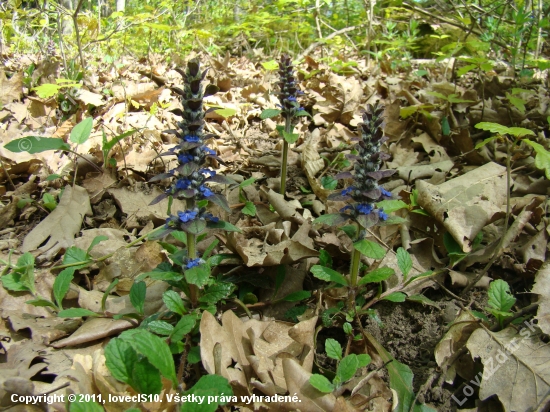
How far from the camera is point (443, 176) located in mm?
3312

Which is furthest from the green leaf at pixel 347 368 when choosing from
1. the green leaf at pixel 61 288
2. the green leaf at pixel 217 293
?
the green leaf at pixel 61 288

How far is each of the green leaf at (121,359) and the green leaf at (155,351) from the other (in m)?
0.04

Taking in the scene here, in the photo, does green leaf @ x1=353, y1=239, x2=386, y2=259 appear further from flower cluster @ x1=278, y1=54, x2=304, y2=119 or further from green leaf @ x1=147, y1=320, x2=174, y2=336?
flower cluster @ x1=278, y1=54, x2=304, y2=119

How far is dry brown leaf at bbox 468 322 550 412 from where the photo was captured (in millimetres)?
1869

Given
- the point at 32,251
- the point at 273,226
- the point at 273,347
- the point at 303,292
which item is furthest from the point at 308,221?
the point at 32,251

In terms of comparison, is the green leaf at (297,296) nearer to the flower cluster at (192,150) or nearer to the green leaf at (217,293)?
the green leaf at (217,293)

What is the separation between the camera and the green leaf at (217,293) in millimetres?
2184

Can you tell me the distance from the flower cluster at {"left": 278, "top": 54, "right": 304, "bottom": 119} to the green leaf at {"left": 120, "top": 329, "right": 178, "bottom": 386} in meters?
2.14

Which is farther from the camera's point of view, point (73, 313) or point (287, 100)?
point (287, 100)

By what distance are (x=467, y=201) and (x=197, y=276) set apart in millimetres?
2023

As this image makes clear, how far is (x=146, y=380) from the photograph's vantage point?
1730mm

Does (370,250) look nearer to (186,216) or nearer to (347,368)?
(347,368)

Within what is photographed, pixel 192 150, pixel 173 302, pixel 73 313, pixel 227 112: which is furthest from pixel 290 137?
pixel 73 313

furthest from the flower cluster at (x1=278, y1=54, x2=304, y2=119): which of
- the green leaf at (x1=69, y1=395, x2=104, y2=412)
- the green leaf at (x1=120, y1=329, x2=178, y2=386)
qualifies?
the green leaf at (x1=69, y1=395, x2=104, y2=412)
